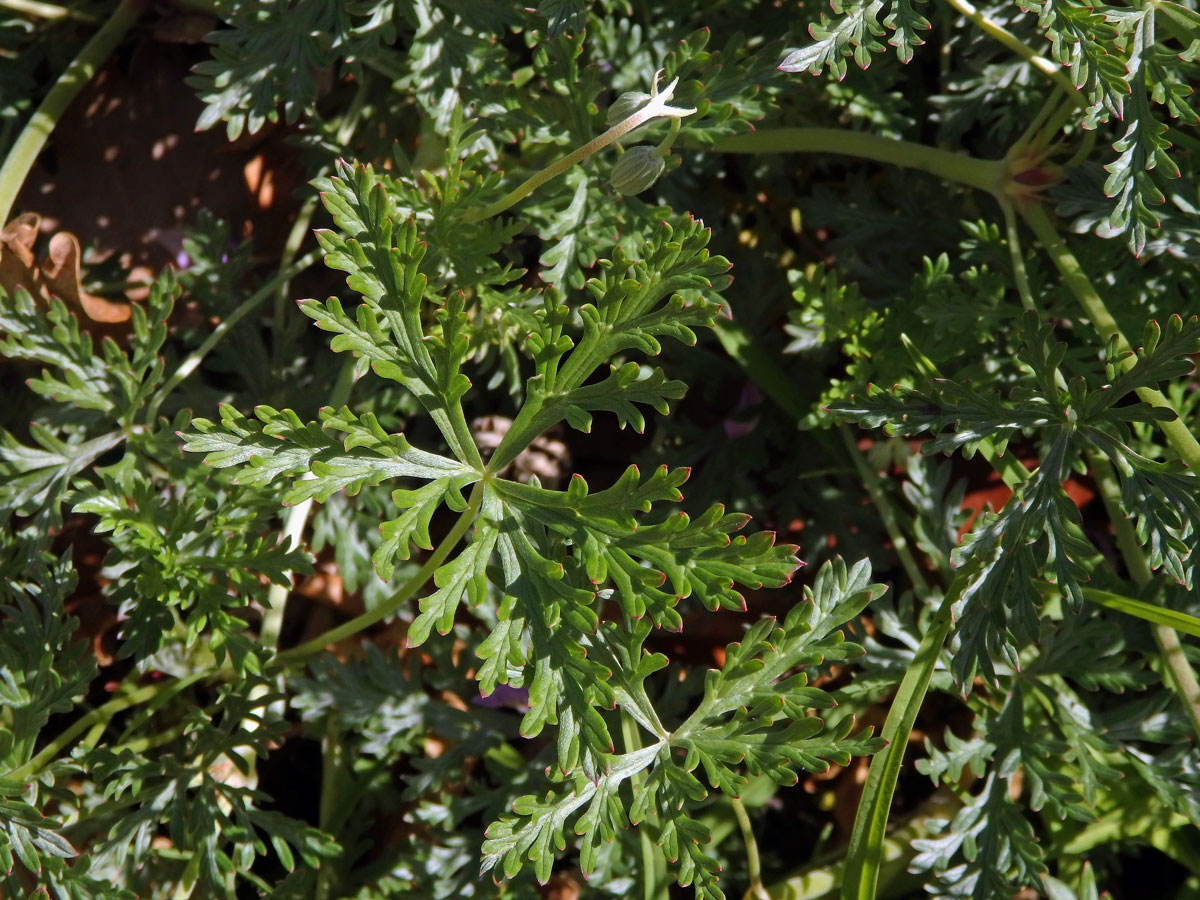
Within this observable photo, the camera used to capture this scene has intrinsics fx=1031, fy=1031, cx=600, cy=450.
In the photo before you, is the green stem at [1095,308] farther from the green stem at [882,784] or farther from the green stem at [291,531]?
the green stem at [291,531]

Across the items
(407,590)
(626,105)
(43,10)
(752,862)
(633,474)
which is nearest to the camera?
(633,474)

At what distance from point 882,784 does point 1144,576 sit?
→ 2.45 feet

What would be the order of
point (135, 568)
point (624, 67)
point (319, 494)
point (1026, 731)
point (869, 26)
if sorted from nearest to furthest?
point (319, 494) < point (869, 26) < point (135, 568) < point (1026, 731) < point (624, 67)

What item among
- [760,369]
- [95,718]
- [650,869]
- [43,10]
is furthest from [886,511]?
[43,10]

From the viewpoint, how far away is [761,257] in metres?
2.48

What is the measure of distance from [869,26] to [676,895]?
1.84 meters

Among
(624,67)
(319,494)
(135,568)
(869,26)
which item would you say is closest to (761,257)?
(624,67)

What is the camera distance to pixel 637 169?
5.62 ft

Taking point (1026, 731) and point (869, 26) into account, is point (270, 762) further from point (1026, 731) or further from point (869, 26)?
point (869, 26)

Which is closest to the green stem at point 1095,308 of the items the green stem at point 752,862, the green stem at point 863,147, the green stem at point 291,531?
the green stem at point 863,147

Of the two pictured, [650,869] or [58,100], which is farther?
[58,100]

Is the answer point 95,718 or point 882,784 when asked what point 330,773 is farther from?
point 882,784

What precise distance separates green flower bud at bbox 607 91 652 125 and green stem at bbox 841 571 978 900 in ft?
3.09

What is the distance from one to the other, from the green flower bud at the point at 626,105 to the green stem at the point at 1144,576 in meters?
1.14
